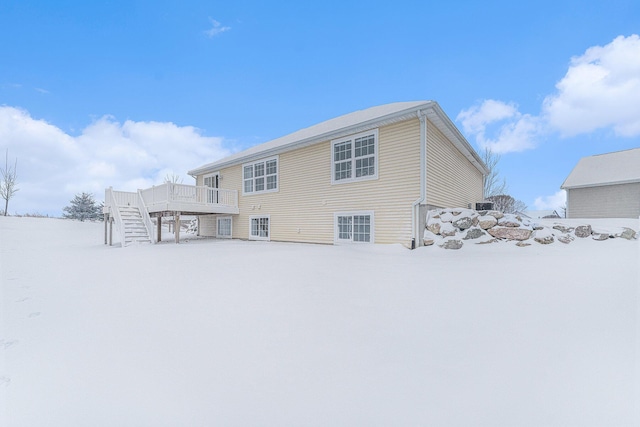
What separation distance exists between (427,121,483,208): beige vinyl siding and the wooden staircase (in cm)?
1132

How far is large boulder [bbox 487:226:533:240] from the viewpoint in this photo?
24.4ft

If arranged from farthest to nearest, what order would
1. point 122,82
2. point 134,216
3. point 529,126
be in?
point 529,126, point 134,216, point 122,82

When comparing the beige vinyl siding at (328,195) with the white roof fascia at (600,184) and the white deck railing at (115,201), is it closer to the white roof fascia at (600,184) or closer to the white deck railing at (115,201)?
the white deck railing at (115,201)

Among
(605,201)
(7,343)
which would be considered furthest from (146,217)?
(605,201)

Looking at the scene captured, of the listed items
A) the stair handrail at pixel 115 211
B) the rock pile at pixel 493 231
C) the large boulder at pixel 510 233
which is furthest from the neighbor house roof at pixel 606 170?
the stair handrail at pixel 115 211

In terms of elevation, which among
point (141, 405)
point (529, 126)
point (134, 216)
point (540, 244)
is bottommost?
point (141, 405)

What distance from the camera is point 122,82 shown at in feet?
33.8

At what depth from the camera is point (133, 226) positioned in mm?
11617

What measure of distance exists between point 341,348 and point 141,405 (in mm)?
1523

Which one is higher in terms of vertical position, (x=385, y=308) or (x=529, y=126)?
(x=529, y=126)

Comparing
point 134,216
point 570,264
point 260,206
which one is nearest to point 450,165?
point 570,264

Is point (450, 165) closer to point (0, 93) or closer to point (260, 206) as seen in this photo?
point (260, 206)

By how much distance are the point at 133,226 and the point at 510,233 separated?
550 inches

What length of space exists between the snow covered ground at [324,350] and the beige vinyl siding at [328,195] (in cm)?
397
